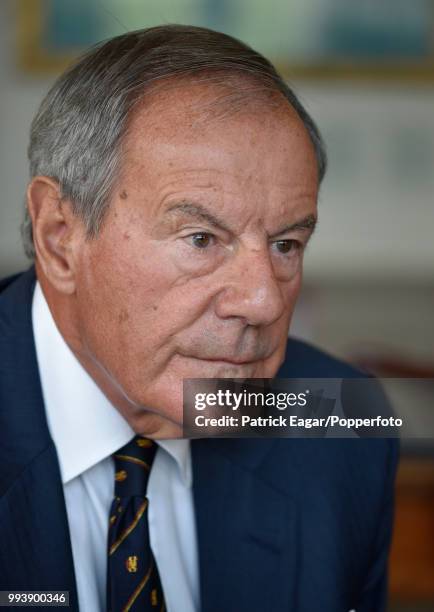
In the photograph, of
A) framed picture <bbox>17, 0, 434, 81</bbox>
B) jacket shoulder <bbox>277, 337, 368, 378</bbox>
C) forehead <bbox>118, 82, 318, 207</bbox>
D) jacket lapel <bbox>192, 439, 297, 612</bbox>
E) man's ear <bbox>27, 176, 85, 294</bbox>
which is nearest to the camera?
forehead <bbox>118, 82, 318, 207</bbox>

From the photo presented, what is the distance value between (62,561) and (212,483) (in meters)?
0.30

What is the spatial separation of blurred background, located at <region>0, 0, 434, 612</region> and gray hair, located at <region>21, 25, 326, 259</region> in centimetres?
185

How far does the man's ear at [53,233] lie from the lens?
1194 mm

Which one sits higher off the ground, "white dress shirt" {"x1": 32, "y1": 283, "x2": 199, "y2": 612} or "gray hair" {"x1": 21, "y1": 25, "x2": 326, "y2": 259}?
"gray hair" {"x1": 21, "y1": 25, "x2": 326, "y2": 259}

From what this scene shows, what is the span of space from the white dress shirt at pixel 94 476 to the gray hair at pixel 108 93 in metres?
0.21

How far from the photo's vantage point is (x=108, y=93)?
1145 mm

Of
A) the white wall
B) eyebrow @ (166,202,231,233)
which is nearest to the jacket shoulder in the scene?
eyebrow @ (166,202,231,233)

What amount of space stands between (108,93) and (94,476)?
20.5 inches

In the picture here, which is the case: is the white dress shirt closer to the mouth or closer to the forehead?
the mouth

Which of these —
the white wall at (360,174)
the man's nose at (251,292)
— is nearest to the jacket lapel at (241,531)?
the man's nose at (251,292)

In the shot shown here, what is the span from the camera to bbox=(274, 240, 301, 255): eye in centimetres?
116

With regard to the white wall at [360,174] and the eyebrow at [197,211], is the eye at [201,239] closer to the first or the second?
the eyebrow at [197,211]

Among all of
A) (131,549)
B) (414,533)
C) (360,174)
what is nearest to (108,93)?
(131,549)

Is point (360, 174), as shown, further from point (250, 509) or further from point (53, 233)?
point (53, 233)
